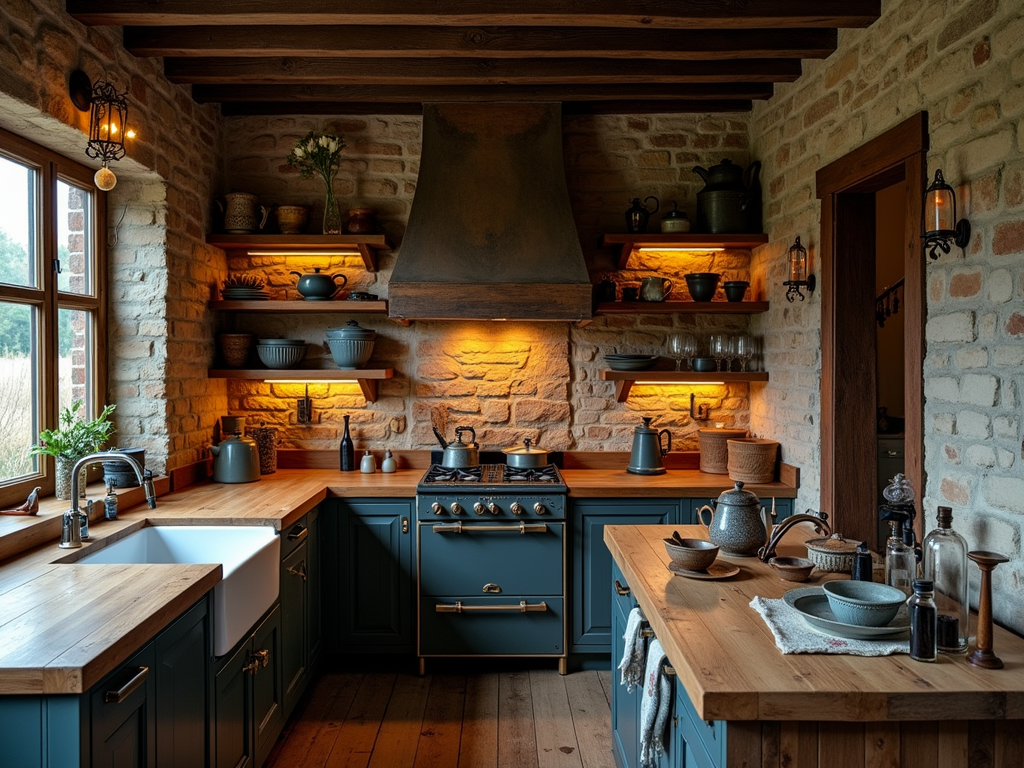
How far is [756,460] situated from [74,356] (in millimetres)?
3198

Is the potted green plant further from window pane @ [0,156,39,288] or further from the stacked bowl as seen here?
the stacked bowl

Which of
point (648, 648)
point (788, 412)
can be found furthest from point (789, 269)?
point (648, 648)

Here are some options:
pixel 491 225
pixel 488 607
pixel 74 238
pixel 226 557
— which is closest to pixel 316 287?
pixel 491 225

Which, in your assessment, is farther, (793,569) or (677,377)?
(677,377)

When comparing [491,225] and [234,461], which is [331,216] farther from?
[234,461]

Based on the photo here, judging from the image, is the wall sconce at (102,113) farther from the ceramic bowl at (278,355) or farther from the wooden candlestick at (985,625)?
the wooden candlestick at (985,625)

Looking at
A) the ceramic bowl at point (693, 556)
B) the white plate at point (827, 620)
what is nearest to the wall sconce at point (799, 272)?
the ceramic bowl at point (693, 556)

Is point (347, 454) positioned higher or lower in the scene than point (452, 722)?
higher

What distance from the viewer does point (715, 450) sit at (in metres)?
4.16

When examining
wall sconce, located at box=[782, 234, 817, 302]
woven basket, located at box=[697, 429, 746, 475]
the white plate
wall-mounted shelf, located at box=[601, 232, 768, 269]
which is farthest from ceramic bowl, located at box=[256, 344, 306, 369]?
the white plate

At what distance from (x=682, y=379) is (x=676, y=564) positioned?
6.69 ft

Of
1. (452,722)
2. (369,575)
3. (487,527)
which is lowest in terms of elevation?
(452,722)

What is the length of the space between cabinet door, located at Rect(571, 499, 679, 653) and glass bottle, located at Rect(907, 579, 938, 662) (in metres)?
2.17

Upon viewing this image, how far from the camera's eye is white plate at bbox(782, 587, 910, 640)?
5.63 ft
